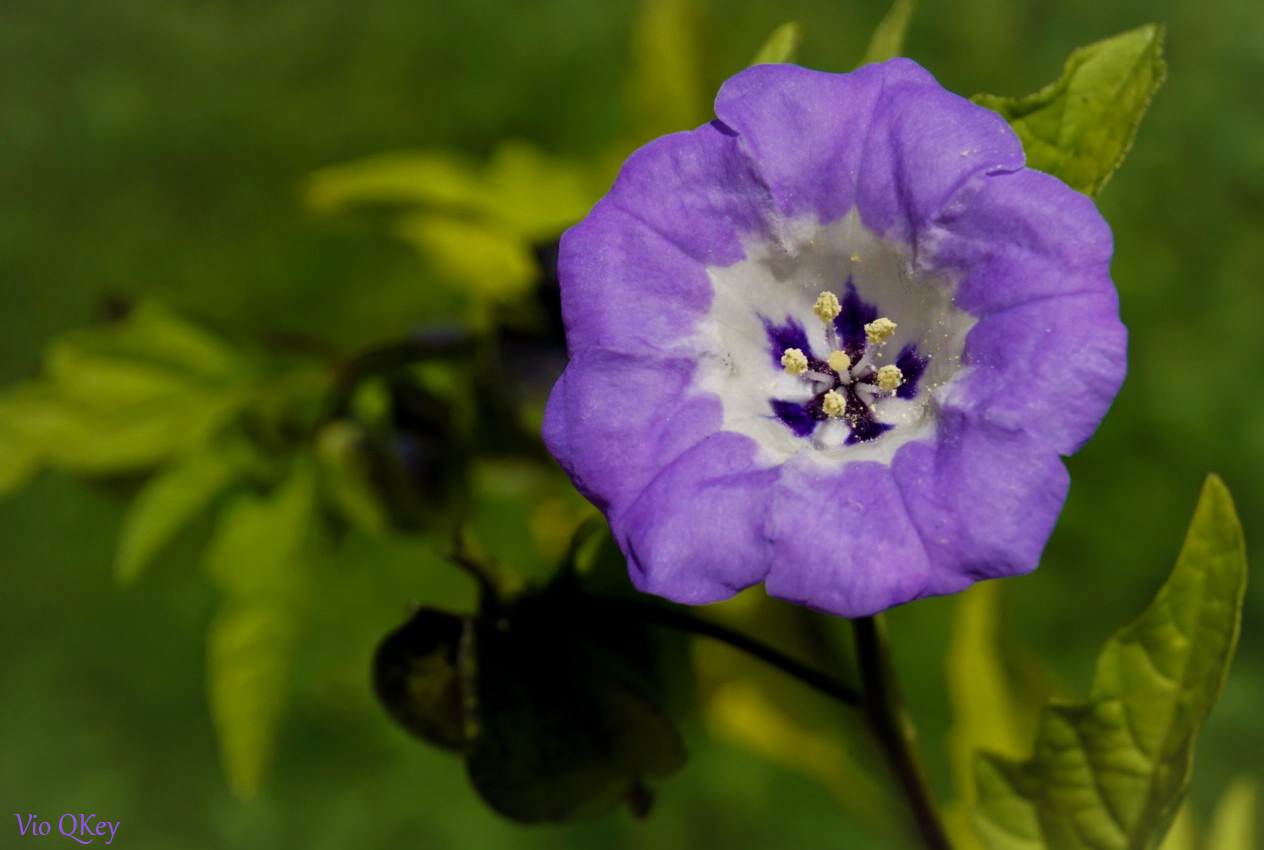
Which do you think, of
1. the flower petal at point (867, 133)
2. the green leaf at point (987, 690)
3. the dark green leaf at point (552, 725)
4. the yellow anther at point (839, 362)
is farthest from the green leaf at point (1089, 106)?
the green leaf at point (987, 690)

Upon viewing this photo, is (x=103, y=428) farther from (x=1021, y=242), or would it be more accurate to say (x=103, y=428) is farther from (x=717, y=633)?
(x=1021, y=242)

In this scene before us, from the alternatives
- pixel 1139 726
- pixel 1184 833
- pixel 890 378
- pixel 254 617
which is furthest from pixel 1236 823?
pixel 254 617

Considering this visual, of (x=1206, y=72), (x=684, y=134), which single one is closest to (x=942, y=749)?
(x=1206, y=72)

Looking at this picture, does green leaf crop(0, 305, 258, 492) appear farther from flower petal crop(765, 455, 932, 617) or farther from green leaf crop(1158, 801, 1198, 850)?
green leaf crop(1158, 801, 1198, 850)

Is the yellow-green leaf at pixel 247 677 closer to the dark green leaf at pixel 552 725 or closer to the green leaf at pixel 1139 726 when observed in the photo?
the dark green leaf at pixel 552 725

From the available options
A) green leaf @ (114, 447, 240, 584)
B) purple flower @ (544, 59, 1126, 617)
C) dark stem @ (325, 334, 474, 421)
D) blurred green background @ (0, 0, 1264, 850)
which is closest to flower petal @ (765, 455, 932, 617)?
purple flower @ (544, 59, 1126, 617)

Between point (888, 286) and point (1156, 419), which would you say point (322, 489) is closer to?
point (888, 286)
